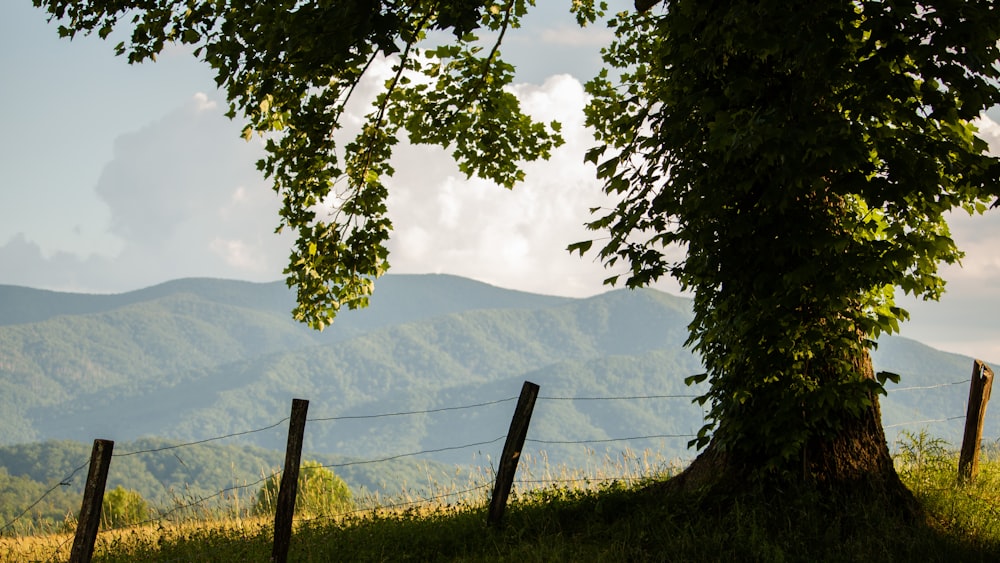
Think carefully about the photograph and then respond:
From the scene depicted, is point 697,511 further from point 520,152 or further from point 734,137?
point 520,152

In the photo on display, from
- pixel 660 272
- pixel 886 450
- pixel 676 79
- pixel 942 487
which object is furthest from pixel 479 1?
pixel 942 487

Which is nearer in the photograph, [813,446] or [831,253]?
[831,253]

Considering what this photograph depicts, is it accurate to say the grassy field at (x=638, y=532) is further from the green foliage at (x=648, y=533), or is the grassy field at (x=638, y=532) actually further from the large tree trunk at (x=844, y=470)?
the large tree trunk at (x=844, y=470)

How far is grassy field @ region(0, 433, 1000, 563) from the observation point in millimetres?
8688

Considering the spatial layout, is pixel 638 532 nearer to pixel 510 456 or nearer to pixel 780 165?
pixel 510 456

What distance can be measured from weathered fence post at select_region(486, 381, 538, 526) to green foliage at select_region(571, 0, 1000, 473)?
187 cm

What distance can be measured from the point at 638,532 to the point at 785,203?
3.81 meters

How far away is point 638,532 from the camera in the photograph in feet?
30.7

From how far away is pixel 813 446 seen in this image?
→ 978cm

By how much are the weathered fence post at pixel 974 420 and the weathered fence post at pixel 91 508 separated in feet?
35.8

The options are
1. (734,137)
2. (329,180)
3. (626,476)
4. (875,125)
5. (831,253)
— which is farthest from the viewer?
(329,180)

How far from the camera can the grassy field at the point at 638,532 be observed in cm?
869

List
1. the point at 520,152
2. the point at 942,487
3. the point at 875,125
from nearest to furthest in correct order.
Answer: the point at 875,125, the point at 942,487, the point at 520,152

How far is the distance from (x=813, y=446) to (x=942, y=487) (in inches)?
105
